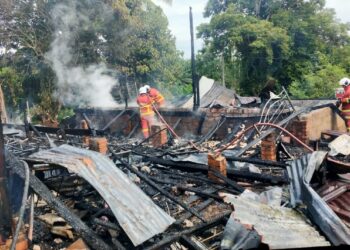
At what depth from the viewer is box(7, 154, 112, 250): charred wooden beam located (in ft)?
10.9

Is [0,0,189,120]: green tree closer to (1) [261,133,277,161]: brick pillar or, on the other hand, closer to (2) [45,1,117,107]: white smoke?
(2) [45,1,117,107]: white smoke

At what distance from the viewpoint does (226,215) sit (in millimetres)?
4543

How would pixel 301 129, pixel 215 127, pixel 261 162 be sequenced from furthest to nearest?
pixel 215 127 → pixel 301 129 → pixel 261 162

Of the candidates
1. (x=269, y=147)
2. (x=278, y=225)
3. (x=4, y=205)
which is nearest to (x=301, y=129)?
(x=269, y=147)

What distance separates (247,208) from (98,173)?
1.71 m

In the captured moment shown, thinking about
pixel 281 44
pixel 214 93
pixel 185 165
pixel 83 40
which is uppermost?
pixel 83 40

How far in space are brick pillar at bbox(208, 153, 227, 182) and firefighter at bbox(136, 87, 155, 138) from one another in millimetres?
5219

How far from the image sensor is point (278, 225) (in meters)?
3.20

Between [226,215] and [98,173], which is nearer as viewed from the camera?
[98,173]

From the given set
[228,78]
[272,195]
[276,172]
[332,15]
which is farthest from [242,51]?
[272,195]

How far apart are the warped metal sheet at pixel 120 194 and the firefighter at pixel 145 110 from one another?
671cm

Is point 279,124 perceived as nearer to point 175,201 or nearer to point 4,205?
point 175,201

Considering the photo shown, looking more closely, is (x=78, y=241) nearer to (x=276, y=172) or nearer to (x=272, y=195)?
(x=272, y=195)

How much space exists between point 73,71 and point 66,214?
16247 millimetres
